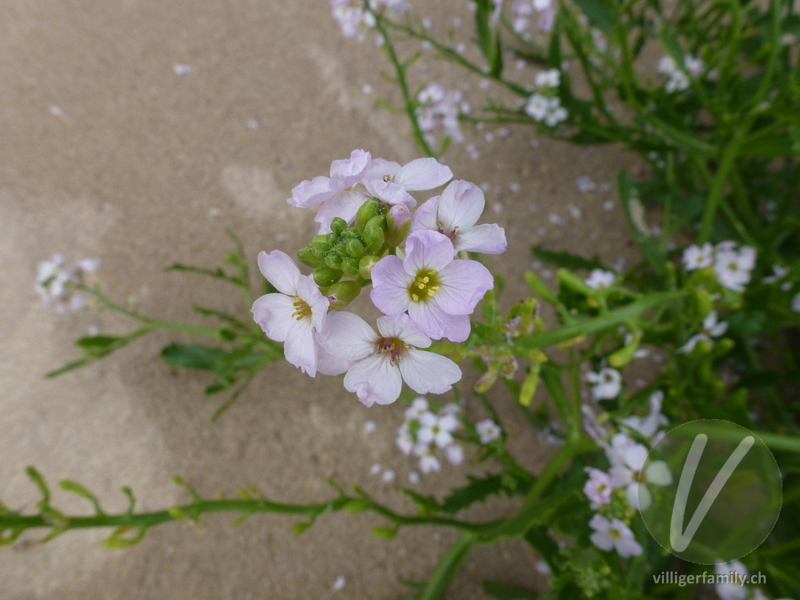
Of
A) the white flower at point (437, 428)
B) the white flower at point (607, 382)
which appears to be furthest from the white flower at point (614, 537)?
the white flower at point (437, 428)

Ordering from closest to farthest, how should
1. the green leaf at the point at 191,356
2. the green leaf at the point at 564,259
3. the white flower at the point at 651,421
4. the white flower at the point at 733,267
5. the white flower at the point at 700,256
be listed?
1. the white flower at the point at 651,421
2. the white flower at the point at 733,267
3. the white flower at the point at 700,256
4. the green leaf at the point at 191,356
5. the green leaf at the point at 564,259

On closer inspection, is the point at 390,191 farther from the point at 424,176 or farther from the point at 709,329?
the point at 709,329

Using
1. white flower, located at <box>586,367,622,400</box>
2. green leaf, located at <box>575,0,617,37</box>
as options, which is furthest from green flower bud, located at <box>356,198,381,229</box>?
green leaf, located at <box>575,0,617,37</box>

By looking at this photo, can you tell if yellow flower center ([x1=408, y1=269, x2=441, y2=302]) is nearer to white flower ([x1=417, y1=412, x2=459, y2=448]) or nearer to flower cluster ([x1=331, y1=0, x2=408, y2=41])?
white flower ([x1=417, y1=412, x2=459, y2=448])

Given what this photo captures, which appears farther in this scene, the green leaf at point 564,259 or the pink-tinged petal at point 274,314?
the green leaf at point 564,259

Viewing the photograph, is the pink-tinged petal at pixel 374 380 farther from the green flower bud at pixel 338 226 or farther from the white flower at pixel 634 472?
the white flower at pixel 634 472

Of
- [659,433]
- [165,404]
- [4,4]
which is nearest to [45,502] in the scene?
[165,404]
